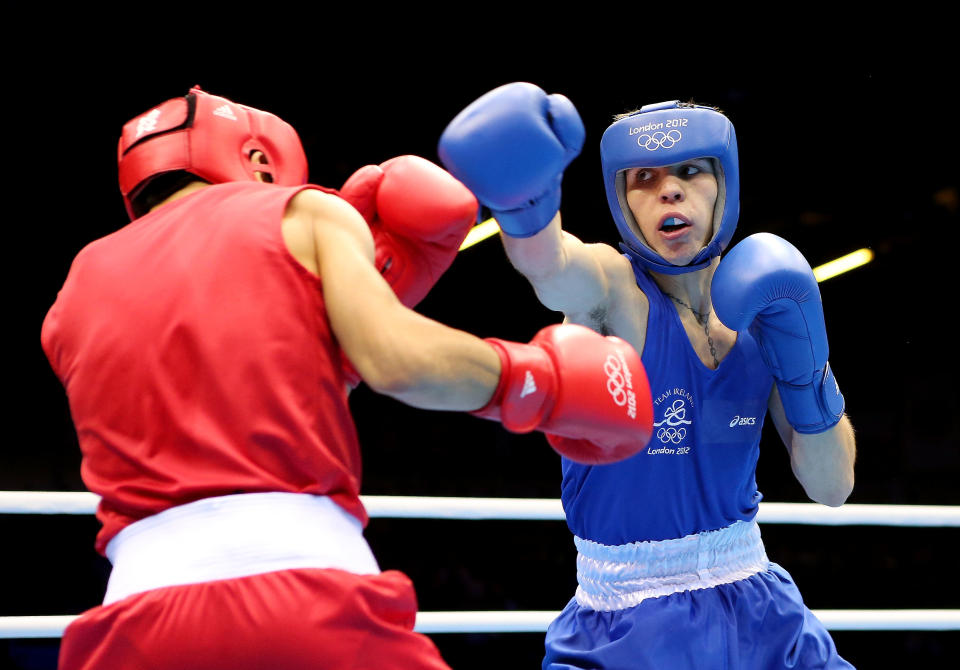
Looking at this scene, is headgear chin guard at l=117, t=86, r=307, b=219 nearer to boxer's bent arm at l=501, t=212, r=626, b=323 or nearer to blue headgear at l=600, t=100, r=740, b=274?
boxer's bent arm at l=501, t=212, r=626, b=323

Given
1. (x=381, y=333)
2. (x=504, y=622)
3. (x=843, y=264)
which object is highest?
(x=381, y=333)

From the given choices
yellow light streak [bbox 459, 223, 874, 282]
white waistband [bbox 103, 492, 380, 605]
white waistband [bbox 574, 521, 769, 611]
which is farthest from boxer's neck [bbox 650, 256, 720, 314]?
yellow light streak [bbox 459, 223, 874, 282]

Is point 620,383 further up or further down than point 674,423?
further up

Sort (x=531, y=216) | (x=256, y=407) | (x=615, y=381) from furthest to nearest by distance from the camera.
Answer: (x=531, y=216), (x=615, y=381), (x=256, y=407)

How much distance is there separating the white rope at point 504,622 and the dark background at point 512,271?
2.78m

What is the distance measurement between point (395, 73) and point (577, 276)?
3892 mm

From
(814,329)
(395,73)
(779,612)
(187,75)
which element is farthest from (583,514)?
(395,73)

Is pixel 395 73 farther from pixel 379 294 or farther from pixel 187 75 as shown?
pixel 379 294

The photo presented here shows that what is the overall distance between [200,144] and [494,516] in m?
1.22

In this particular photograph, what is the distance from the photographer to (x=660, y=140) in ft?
6.97

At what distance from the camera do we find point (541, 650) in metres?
5.63

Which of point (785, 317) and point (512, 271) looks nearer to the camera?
point (785, 317)

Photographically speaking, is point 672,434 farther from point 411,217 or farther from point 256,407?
point 256,407

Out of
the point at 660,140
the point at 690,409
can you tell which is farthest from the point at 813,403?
the point at 660,140
